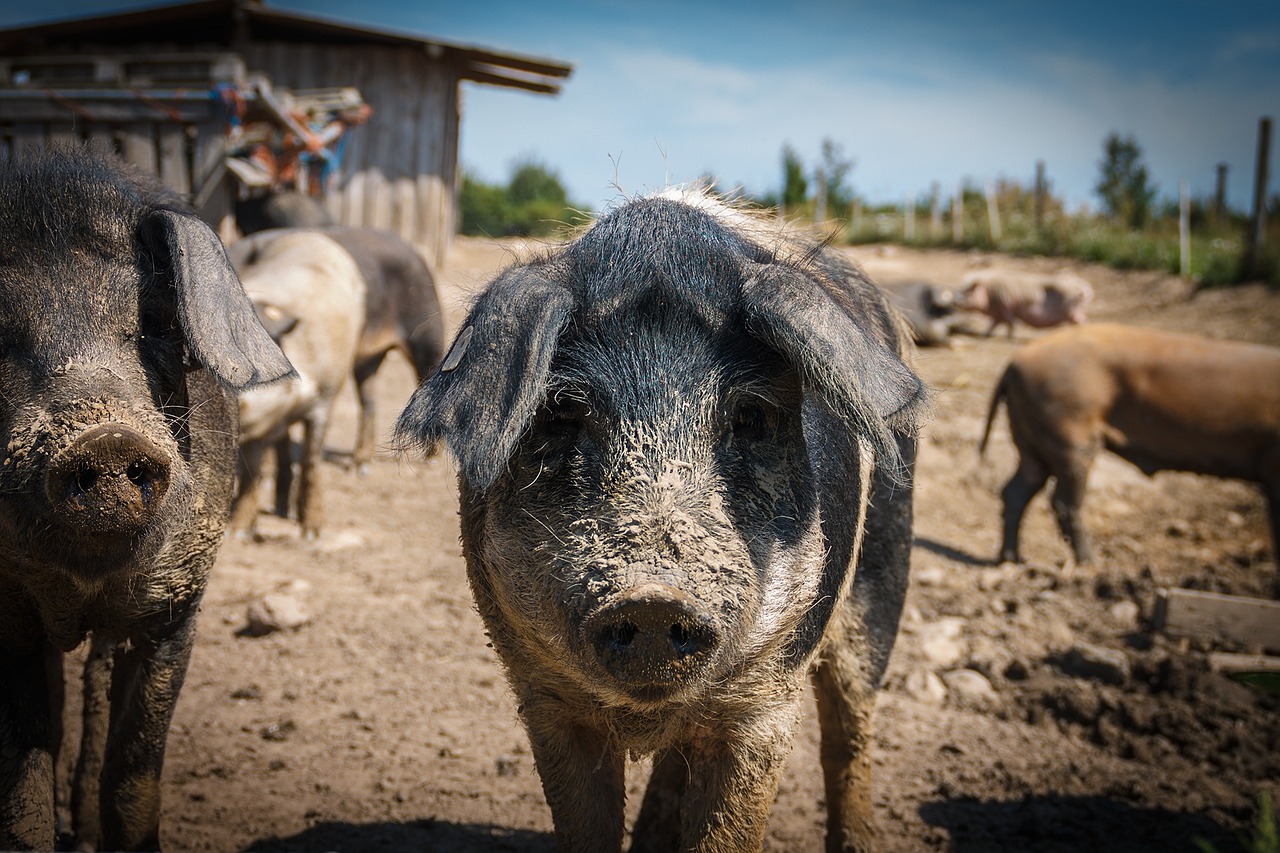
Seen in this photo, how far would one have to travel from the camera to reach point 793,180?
33.4m

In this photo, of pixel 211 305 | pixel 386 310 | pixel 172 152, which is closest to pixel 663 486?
pixel 211 305

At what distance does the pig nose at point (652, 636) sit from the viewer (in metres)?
1.87

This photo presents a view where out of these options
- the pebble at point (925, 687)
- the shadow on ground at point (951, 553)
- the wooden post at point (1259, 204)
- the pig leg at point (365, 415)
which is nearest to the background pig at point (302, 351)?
the pig leg at point (365, 415)

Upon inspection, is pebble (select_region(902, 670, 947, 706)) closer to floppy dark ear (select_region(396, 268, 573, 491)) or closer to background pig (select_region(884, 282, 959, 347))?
floppy dark ear (select_region(396, 268, 573, 491))

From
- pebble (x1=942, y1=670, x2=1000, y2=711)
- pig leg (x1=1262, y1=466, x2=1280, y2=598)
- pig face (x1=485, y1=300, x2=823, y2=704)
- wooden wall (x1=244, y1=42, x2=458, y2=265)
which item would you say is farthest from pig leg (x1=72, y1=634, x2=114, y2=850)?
wooden wall (x1=244, y1=42, x2=458, y2=265)

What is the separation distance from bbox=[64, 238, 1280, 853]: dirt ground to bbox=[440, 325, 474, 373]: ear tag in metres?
0.30

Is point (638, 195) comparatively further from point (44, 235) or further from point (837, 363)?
point (44, 235)

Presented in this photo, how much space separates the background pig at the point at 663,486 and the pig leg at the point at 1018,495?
5780 millimetres

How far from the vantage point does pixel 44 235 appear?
2594 mm

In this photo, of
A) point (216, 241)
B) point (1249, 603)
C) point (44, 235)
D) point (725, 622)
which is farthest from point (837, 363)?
point (1249, 603)

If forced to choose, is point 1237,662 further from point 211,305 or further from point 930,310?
point 930,310

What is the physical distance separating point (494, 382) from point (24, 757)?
180 centimetres

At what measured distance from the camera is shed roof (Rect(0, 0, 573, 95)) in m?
12.9

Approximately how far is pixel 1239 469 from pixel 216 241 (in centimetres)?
773
